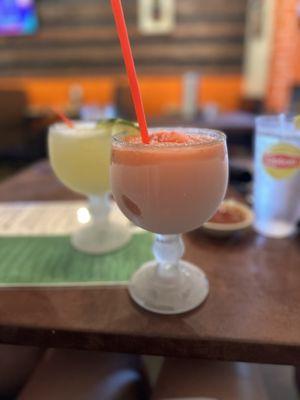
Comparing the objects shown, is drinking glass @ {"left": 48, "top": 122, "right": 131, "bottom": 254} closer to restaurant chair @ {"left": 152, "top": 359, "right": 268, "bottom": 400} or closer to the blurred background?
restaurant chair @ {"left": 152, "top": 359, "right": 268, "bottom": 400}

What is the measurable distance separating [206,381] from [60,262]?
1.11ft

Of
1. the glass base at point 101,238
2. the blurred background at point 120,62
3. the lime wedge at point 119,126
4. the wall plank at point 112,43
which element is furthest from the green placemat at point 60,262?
the wall plank at point 112,43

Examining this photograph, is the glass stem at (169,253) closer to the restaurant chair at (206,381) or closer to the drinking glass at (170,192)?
the drinking glass at (170,192)

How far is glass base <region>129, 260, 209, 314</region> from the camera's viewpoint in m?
0.53

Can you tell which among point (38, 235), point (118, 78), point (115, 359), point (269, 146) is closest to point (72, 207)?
point (38, 235)

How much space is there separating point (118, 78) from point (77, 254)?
4.47m

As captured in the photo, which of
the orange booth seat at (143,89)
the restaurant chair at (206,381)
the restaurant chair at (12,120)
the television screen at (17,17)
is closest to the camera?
the restaurant chair at (206,381)

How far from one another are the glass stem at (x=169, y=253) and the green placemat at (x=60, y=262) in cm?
7

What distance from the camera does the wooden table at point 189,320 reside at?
46cm

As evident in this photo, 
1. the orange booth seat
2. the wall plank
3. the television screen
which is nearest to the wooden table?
the orange booth seat

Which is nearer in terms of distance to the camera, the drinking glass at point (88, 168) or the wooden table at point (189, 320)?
the wooden table at point (189, 320)

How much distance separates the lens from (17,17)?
4508 millimetres

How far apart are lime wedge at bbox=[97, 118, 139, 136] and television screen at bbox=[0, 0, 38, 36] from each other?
4621mm

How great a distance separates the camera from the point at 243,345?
46 centimetres
